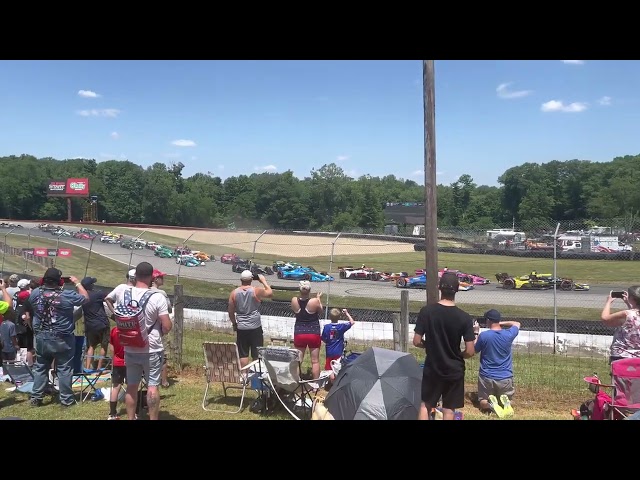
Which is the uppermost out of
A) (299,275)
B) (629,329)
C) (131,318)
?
(131,318)

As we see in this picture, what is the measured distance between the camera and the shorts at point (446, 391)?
408cm

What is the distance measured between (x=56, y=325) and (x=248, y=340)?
223cm

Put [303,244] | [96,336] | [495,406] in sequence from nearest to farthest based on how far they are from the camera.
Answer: [495,406]
[96,336]
[303,244]

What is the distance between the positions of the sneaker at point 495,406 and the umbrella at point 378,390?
1.45 meters

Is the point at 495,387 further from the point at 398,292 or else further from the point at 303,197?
the point at 303,197

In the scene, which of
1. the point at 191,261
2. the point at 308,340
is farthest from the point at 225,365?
the point at 191,261

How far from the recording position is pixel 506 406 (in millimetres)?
5891

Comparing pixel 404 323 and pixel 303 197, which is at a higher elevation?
pixel 303 197

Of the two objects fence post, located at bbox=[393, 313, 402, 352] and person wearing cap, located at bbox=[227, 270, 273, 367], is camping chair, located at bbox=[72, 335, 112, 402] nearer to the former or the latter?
person wearing cap, located at bbox=[227, 270, 273, 367]

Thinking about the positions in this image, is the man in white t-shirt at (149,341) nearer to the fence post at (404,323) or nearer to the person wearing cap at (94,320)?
the person wearing cap at (94,320)

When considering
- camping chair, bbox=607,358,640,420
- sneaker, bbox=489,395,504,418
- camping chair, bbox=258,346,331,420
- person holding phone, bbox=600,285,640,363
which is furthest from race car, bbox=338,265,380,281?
camping chair, bbox=607,358,640,420

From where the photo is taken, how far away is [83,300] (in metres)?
5.81

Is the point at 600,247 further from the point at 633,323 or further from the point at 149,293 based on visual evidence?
the point at 149,293
